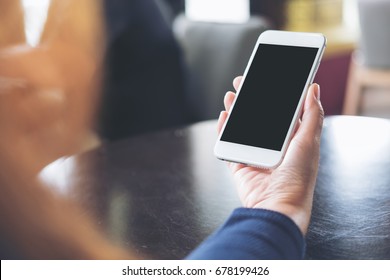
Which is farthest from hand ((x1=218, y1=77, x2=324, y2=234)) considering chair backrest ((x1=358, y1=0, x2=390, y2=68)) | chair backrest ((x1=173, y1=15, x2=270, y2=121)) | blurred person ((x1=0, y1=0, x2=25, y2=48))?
chair backrest ((x1=358, y1=0, x2=390, y2=68))

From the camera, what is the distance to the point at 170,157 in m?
0.93

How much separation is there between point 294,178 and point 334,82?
1.96 meters

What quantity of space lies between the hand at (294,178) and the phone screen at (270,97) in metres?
0.04

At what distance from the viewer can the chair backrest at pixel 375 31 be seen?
7.16 feet

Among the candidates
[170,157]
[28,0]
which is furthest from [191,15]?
[170,157]

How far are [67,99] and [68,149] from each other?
0.54 feet

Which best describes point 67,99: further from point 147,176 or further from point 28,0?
point 147,176

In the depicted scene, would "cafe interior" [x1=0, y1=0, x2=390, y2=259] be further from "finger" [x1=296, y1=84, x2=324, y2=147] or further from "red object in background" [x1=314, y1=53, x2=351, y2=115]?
"finger" [x1=296, y1=84, x2=324, y2=147]

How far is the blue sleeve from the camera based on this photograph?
512 mm

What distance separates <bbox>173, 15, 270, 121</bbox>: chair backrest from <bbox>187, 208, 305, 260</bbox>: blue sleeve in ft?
3.40

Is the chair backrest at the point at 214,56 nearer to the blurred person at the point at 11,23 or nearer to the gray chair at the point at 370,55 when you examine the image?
the blurred person at the point at 11,23

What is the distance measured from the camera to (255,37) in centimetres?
153

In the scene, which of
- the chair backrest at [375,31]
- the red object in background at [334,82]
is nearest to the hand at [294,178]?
the chair backrest at [375,31]

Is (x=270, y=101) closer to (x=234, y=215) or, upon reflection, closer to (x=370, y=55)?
(x=234, y=215)
